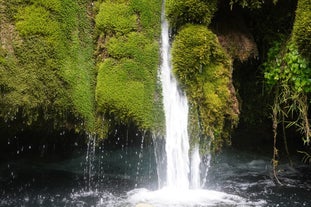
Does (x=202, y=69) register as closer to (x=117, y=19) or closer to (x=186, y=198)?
(x=117, y=19)

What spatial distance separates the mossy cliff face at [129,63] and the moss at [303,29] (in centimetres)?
159

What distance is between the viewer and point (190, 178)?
18.7 feet

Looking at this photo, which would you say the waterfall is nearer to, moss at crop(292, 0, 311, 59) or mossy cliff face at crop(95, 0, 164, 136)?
mossy cliff face at crop(95, 0, 164, 136)

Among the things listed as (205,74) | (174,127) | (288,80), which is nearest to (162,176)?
(174,127)

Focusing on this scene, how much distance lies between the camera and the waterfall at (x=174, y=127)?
5520 millimetres

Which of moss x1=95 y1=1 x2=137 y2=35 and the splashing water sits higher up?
moss x1=95 y1=1 x2=137 y2=35

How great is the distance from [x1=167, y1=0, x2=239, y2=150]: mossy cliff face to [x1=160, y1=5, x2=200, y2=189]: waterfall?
0.10 meters

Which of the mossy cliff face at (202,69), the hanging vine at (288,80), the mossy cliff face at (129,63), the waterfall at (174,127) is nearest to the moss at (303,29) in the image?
the hanging vine at (288,80)

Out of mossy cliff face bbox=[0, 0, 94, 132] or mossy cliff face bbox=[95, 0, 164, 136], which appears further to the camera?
mossy cliff face bbox=[95, 0, 164, 136]

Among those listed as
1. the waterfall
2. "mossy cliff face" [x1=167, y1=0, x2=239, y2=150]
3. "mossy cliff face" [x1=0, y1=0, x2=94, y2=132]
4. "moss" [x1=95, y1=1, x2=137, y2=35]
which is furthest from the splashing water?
"mossy cliff face" [x1=0, y1=0, x2=94, y2=132]

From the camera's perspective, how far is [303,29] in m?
5.32

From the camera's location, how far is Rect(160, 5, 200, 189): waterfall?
5.52 m

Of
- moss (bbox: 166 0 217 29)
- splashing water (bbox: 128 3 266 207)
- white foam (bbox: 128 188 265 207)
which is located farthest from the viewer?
splashing water (bbox: 128 3 266 207)

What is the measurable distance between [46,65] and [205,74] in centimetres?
182
